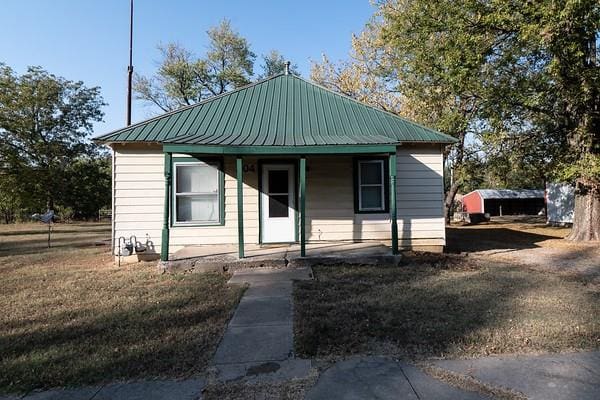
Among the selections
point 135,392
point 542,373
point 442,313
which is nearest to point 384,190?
point 442,313

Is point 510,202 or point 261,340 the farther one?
point 510,202

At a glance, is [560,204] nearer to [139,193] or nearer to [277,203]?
[277,203]

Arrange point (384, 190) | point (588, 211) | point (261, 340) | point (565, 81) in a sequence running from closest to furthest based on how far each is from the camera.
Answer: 1. point (261, 340)
2. point (384, 190)
3. point (565, 81)
4. point (588, 211)

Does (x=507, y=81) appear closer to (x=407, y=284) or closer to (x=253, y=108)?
(x=253, y=108)

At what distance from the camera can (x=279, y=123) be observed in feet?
32.5

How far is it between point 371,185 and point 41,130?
102 ft

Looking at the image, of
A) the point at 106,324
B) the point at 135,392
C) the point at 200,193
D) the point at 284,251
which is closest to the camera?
the point at 135,392

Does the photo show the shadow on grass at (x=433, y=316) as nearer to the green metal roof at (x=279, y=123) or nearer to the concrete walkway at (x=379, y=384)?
the concrete walkway at (x=379, y=384)

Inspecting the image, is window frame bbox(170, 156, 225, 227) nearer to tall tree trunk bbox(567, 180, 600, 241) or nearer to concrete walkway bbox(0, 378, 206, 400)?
concrete walkway bbox(0, 378, 206, 400)

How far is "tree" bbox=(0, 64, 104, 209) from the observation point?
27.4m

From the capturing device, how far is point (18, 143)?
29.1m

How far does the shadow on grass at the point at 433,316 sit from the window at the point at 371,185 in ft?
9.55

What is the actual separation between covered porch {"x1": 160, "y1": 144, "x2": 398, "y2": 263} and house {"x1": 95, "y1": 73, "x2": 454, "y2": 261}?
0.18 ft

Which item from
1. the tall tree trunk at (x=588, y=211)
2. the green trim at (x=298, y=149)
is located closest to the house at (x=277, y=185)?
the green trim at (x=298, y=149)
